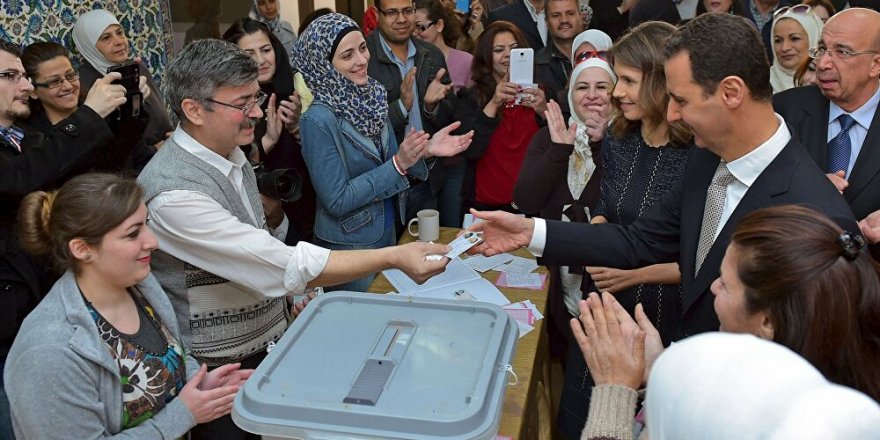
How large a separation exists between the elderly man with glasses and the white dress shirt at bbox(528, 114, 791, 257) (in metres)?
2.17

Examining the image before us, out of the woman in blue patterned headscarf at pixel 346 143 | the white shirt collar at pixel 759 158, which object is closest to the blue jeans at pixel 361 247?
the woman in blue patterned headscarf at pixel 346 143

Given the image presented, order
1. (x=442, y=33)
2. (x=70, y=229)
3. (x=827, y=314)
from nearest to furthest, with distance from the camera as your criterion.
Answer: (x=827, y=314), (x=70, y=229), (x=442, y=33)

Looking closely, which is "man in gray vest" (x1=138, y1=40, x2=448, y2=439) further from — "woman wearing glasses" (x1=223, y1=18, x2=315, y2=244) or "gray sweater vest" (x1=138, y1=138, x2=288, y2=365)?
"woman wearing glasses" (x1=223, y1=18, x2=315, y2=244)

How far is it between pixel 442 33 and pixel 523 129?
1.59 metres

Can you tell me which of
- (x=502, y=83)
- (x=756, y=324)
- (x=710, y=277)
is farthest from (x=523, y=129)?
(x=756, y=324)

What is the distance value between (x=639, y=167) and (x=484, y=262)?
83cm

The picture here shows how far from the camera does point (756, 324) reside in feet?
4.88

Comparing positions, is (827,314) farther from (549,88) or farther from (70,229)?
(549,88)

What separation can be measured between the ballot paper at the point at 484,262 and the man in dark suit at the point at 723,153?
1.06 meters

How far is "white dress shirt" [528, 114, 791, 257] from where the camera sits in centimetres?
198

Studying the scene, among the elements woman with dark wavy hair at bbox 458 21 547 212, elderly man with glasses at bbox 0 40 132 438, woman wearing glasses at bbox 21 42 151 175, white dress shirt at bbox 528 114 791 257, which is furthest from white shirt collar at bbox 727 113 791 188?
woman wearing glasses at bbox 21 42 151 175

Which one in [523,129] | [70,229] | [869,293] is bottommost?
[523,129]

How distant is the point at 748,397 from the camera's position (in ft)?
3.15

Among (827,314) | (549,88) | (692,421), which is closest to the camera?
(692,421)
